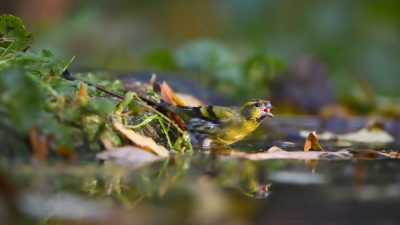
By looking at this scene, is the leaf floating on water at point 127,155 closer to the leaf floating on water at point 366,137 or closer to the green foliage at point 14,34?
the green foliage at point 14,34

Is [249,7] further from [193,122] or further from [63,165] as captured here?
[63,165]

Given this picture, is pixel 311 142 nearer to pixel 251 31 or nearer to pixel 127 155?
pixel 127 155

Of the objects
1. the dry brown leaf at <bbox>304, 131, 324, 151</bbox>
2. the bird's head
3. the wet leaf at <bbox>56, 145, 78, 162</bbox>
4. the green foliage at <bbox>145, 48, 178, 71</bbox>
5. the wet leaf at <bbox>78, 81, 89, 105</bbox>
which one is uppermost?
the green foliage at <bbox>145, 48, 178, 71</bbox>

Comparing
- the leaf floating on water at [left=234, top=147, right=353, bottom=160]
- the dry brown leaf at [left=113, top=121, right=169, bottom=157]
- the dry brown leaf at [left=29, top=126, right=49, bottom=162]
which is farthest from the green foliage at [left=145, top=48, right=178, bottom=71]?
the dry brown leaf at [left=29, top=126, right=49, bottom=162]

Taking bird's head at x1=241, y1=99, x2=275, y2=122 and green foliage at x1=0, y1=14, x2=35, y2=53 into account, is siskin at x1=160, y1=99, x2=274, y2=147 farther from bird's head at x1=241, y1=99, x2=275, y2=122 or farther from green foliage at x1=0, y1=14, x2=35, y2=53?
green foliage at x1=0, y1=14, x2=35, y2=53

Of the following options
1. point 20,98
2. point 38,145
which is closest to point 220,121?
point 38,145

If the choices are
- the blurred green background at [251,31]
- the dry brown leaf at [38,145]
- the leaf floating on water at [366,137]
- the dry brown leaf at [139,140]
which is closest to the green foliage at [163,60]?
the blurred green background at [251,31]
